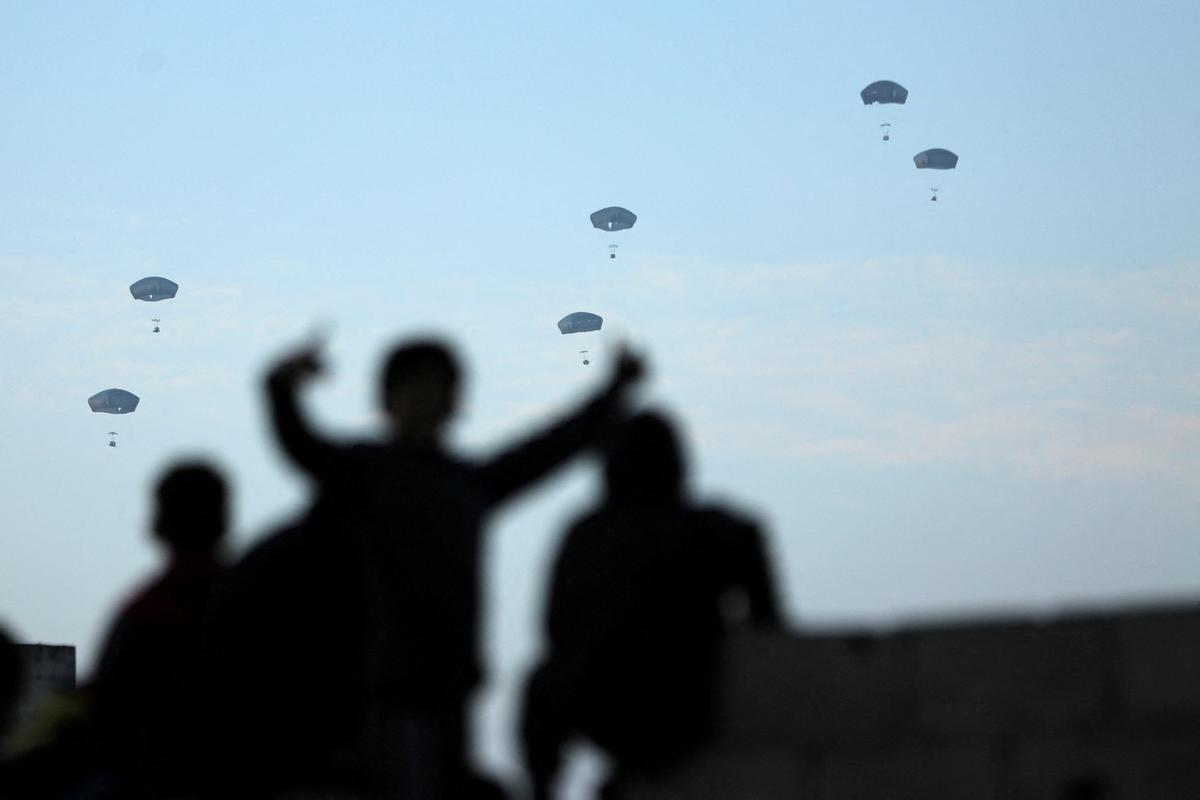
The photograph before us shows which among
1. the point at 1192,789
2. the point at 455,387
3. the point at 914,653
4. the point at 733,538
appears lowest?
the point at 1192,789

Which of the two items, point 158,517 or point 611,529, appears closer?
point 158,517

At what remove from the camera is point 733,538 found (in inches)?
221

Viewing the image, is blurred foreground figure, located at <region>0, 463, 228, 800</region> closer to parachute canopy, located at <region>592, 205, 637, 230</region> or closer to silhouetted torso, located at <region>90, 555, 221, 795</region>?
silhouetted torso, located at <region>90, 555, 221, 795</region>

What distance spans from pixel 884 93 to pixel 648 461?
62295mm

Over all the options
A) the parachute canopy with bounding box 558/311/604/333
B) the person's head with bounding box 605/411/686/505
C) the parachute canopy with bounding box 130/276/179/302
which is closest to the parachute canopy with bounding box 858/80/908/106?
the parachute canopy with bounding box 558/311/604/333

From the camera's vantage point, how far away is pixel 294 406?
14.6 ft

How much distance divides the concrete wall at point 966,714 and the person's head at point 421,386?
3.98 feet

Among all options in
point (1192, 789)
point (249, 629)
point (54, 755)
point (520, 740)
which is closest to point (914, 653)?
point (1192, 789)

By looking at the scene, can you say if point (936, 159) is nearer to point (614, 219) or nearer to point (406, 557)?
point (614, 219)

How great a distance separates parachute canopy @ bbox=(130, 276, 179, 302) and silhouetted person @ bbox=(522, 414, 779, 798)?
6238 centimetres

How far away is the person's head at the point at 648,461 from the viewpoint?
570cm

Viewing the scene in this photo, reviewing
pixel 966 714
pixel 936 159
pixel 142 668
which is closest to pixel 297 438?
pixel 142 668

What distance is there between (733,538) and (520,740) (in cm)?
94

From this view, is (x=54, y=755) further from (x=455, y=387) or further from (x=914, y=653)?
(x=914, y=653)
